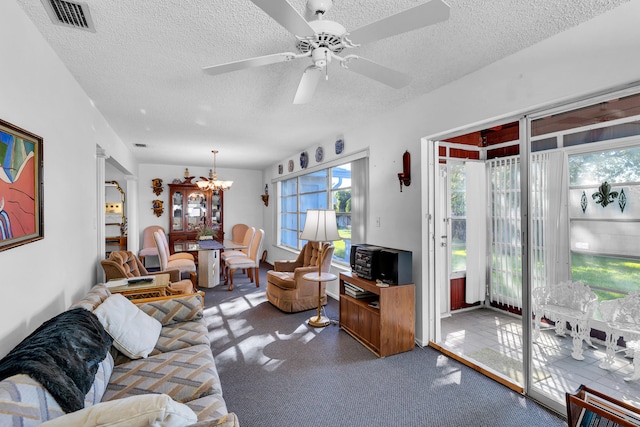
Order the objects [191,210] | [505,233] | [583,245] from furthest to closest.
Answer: [191,210], [505,233], [583,245]

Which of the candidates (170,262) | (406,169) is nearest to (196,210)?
(170,262)

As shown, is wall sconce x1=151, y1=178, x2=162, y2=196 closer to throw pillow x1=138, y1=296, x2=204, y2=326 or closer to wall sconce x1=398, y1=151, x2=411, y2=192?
throw pillow x1=138, y1=296, x2=204, y2=326

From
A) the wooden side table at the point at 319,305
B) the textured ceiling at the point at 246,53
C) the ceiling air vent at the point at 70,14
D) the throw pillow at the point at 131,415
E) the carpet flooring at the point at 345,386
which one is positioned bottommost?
the carpet flooring at the point at 345,386

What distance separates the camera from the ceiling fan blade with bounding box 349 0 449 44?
121 centimetres

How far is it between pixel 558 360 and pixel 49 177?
369cm

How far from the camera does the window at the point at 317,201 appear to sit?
475cm

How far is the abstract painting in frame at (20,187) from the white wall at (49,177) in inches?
2.5

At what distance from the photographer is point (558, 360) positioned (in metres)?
2.21

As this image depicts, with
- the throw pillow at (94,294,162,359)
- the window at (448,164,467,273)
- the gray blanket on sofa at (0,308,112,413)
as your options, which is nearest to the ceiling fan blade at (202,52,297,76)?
the gray blanket on sofa at (0,308,112,413)

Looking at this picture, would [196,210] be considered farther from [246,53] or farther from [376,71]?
[376,71]

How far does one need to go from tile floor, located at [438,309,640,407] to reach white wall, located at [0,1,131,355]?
3254 millimetres

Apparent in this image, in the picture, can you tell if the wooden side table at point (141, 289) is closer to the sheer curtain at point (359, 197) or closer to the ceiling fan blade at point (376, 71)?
the sheer curtain at point (359, 197)

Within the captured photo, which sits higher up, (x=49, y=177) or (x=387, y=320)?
(x=49, y=177)

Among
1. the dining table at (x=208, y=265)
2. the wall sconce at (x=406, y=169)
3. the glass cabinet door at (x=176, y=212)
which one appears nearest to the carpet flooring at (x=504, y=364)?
the wall sconce at (x=406, y=169)
